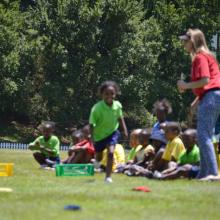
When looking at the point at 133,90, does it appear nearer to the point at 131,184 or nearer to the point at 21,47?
the point at 21,47

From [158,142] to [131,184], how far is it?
2.73 meters

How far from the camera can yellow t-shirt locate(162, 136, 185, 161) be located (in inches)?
400

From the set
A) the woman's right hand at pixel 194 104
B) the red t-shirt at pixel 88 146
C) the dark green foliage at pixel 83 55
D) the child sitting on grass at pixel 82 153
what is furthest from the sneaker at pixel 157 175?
the dark green foliage at pixel 83 55

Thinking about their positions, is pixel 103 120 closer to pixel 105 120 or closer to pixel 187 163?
pixel 105 120

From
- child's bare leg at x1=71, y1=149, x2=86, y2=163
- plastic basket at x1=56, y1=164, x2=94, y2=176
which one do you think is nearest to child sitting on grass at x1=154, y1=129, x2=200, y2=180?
plastic basket at x1=56, y1=164, x2=94, y2=176

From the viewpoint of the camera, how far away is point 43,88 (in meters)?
42.2

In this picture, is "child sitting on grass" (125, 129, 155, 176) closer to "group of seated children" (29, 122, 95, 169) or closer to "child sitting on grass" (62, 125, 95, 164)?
"child sitting on grass" (62, 125, 95, 164)

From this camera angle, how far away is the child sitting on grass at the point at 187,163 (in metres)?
9.45

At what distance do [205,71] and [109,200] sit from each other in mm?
2974

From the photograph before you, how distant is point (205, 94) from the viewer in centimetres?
904

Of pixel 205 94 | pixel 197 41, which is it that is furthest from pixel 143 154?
pixel 197 41

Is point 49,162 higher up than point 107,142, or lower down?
lower down

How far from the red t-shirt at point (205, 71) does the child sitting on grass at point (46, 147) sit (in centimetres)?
527

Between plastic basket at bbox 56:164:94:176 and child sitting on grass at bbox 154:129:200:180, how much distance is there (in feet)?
4.33
